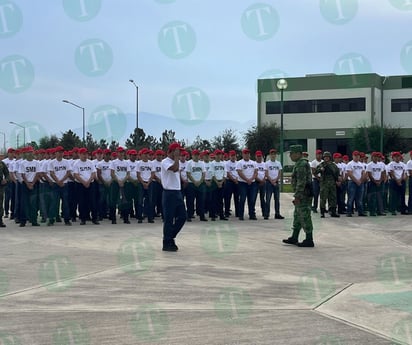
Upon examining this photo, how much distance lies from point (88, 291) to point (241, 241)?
5.16 metres

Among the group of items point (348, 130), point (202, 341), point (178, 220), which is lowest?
point (202, 341)

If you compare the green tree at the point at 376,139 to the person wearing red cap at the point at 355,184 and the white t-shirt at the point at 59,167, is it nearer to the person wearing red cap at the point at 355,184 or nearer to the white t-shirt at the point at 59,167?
the person wearing red cap at the point at 355,184

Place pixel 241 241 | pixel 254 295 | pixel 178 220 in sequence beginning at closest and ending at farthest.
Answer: pixel 254 295 → pixel 178 220 → pixel 241 241

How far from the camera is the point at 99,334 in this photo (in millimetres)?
5402

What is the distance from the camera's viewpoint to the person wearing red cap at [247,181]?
1616 cm

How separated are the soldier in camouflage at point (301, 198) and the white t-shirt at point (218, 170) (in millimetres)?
4935

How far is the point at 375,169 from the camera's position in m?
17.6

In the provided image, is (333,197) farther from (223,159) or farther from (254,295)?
(254,295)

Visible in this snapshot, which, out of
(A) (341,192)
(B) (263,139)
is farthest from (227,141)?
(A) (341,192)

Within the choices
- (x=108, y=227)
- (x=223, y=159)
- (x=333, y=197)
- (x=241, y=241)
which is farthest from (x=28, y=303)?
(x=333, y=197)

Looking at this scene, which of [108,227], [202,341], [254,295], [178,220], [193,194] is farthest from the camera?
[193,194]

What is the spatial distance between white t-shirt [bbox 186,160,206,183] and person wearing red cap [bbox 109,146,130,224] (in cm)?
173

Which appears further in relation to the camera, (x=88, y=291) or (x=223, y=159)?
(x=223, y=159)

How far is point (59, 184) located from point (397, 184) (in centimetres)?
1007
